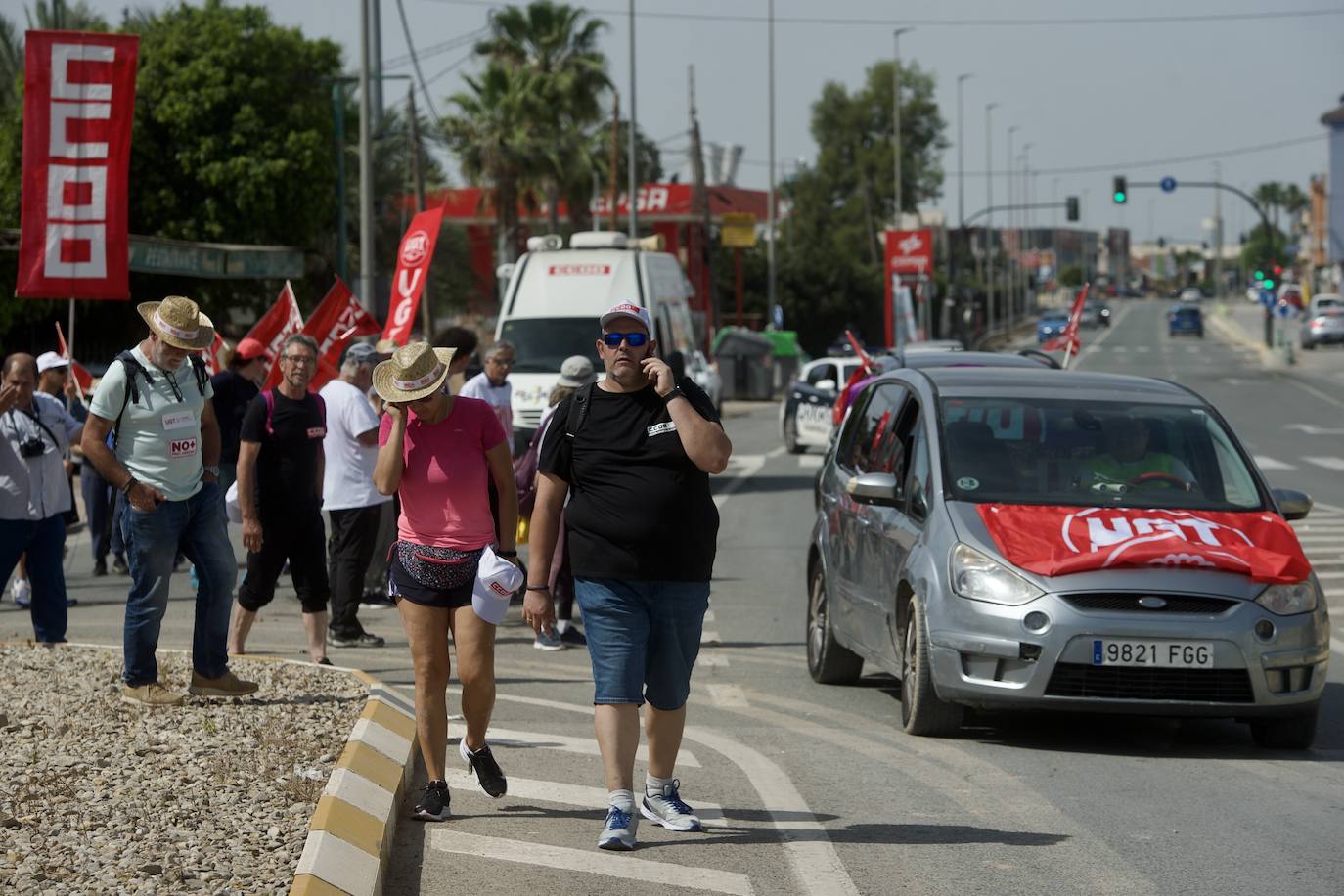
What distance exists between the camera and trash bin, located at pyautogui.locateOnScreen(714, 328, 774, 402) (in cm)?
5066

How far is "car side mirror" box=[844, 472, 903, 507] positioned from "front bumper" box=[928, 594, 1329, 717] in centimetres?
86

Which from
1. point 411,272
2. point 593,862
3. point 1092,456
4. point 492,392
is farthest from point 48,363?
point 593,862

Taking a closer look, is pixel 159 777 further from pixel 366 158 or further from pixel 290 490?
pixel 366 158

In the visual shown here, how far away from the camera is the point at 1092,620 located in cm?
775

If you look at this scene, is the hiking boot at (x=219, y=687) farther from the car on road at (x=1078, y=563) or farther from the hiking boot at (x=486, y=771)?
the car on road at (x=1078, y=563)

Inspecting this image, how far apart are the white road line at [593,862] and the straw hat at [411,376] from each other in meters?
1.51

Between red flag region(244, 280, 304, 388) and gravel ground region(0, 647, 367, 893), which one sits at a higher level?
red flag region(244, 280, 304, 388)

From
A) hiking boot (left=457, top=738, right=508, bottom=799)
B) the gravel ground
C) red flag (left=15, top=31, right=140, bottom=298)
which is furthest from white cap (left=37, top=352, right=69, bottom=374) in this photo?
hiking boot (left=457, top=738, right=508, bottom=799)

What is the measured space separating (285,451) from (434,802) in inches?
142

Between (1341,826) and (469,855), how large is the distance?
3050 millimetres

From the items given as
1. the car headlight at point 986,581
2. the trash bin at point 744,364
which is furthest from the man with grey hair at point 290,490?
the trash bin at point 744,364

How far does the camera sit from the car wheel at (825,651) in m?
9.88

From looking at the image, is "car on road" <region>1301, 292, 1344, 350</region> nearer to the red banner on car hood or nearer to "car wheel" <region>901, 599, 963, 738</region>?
the red banner on car hood

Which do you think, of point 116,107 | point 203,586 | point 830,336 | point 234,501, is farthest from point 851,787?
point 830,336
